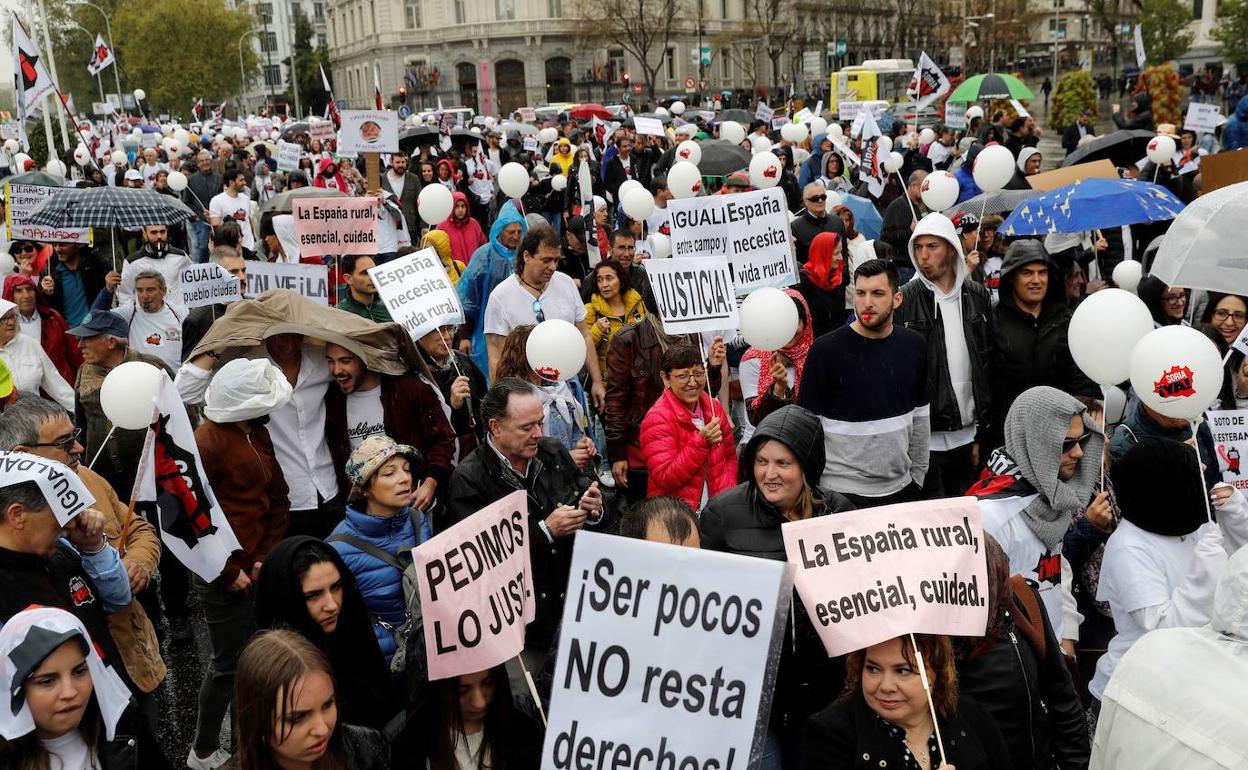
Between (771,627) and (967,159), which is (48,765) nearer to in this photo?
(771,627)

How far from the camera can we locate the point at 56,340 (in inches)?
300

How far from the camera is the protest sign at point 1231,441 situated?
4.81 m

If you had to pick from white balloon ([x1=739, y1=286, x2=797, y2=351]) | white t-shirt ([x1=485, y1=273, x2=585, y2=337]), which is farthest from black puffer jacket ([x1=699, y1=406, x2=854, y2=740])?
white t-shirt ([x1=485, y1=273, x2=585, y2=337])

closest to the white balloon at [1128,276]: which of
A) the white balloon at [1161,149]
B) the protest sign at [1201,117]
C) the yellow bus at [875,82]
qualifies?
the white balloon at [1161,149]

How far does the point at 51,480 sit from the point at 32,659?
2.86ft

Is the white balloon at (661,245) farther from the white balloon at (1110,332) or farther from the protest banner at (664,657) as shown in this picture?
the protest banner at (664,657)

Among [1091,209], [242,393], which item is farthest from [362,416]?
[1091,209]

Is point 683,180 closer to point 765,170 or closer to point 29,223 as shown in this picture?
point 765,170

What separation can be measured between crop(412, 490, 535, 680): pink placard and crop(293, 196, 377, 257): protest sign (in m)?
4.99

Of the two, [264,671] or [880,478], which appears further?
[880,478]

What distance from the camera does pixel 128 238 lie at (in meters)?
12.3

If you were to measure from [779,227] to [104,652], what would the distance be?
4.88m

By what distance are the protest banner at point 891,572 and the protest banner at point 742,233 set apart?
436cm

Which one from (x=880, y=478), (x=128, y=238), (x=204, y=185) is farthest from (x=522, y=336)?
(x=204, y=185)
